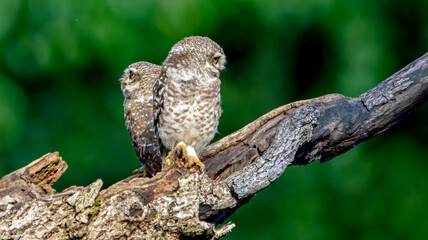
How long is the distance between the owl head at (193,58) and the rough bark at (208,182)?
1.47 feet

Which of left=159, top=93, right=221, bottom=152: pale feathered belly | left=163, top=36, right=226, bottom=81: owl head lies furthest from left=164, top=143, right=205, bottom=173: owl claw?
left=163, top=36, right=226, bottom=81: owl head

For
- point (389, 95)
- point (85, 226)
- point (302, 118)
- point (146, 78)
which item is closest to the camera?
point (85, 226)

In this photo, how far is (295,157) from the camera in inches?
124

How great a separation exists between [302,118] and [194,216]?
843 millimetres

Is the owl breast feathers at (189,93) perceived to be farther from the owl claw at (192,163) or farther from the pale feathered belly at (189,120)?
the owl claw at (192,163)

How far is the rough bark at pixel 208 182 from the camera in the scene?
2545 mm

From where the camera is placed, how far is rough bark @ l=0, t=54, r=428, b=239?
2.54 meters

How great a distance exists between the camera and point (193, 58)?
3270mm

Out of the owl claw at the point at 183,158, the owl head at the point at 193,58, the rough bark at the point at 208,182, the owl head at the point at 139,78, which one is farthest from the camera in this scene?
the owl head at the point at 139,78

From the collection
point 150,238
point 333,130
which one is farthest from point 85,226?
→ point 333,130

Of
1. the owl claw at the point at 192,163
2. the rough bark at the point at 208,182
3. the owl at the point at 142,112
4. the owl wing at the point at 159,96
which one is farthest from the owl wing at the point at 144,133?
the owl claw at the point at 192,163

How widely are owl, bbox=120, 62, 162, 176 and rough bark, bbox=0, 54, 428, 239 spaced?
0.67m

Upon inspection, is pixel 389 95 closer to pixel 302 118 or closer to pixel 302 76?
pixel 302 118

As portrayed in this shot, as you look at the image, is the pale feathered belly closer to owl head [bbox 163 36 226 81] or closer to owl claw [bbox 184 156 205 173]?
owl head [bbox 163 36 226 81]
